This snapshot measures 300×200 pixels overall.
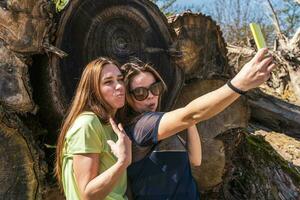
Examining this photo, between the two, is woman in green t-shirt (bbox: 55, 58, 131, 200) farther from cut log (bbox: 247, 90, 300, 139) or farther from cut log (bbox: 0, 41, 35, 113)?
cut log (bbox: 247, 90, 300, 139)

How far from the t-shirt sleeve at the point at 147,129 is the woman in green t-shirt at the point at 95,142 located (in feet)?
0.39

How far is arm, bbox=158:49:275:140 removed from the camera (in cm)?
178

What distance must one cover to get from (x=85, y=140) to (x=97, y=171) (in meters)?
0.14

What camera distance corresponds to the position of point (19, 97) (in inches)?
103

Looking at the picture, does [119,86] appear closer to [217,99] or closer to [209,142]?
[217,99]

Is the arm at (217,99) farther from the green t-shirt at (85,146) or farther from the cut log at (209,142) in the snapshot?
the cut log at (209,142)

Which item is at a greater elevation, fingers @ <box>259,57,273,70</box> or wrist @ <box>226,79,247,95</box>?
fingers @ <box>259,57,273,70</box>

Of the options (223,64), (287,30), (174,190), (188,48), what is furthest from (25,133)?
(287,30)

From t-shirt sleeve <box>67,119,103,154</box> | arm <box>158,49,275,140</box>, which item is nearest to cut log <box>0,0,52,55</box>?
t-shirt sleeve <box>67,119,103,154</box>

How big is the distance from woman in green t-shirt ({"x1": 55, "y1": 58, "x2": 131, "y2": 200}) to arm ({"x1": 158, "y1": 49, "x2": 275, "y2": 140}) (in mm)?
197

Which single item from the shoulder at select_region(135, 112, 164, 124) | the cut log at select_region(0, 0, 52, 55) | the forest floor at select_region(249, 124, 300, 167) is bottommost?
the forest floor at select_region(249, 124, 300, 167)

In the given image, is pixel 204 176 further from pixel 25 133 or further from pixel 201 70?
pixel 25 133

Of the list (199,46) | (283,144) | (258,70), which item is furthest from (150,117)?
(283,144)

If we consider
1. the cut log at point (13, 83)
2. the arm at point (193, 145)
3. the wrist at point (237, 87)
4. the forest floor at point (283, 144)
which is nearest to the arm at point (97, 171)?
the wrist at point (237, 87)
